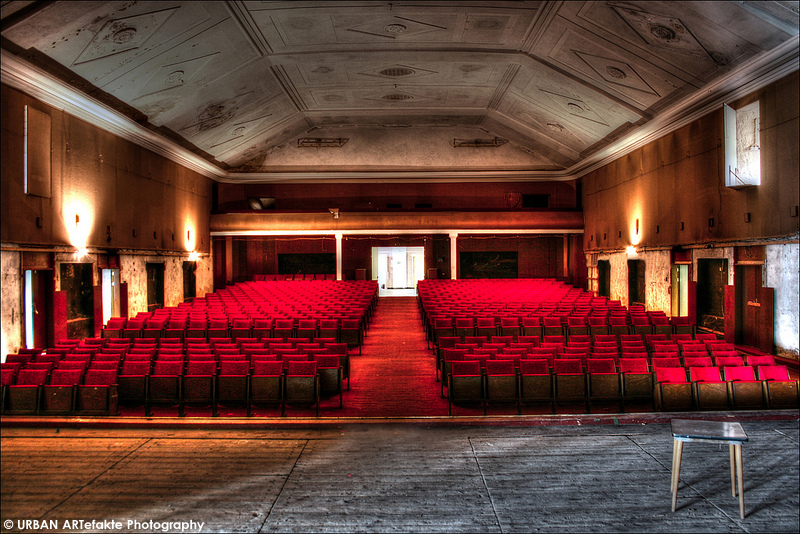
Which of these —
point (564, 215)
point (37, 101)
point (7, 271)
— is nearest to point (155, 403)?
point (7, 271)

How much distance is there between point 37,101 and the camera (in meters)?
10.4

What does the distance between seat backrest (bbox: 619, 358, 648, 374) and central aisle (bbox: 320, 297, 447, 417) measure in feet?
8.96

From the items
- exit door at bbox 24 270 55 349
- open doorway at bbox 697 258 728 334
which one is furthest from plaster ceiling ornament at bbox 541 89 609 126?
exit door at bbox 24 270 55 349

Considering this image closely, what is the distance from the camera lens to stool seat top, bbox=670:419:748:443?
3663 millimetres

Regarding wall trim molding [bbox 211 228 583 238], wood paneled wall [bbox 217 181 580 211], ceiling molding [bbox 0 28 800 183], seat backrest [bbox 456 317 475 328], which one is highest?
ceiling molding [bbox 0 28 800 183]

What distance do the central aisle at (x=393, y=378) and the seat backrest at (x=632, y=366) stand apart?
2.73 m

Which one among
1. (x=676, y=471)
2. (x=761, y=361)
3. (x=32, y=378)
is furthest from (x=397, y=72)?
(x=676, y=471)

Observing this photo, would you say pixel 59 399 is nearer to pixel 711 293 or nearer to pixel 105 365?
pixel 105 365

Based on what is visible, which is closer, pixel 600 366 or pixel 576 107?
pixel 600 366

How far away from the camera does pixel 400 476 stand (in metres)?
4.56

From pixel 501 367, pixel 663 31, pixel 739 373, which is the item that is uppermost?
pixel 663 31

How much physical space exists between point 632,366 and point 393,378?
13.1 ft

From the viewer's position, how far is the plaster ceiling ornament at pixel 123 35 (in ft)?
30.7

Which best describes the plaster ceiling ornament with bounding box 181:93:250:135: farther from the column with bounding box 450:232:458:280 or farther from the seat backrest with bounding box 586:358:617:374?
the seat backrest with bounding box 586:358:617:374
